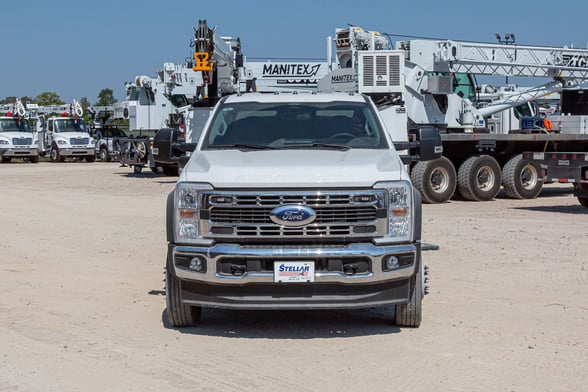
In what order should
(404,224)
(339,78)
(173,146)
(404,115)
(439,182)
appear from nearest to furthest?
(404,224) → (173,146) → (439,182) → (404,115) → (339,78)

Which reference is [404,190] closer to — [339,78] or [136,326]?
[136,326]

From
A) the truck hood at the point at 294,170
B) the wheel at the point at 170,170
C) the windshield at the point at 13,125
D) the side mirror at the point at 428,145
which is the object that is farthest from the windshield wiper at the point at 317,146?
the windshield at the point at 13,125

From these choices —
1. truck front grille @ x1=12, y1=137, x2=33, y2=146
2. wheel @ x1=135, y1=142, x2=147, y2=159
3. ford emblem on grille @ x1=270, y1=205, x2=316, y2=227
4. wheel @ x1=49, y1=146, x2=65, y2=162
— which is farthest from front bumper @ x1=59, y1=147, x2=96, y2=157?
ford emblem on grille @ x1=270, y1=205, x2=316, y2=227

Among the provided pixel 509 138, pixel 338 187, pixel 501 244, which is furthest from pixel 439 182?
pixel 338 187

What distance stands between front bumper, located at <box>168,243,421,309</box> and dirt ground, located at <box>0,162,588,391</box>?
1.15 ft

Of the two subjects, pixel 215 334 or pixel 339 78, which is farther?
pixel 339 78

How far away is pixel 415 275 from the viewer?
7.73 metres

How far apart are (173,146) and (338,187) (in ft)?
7.23

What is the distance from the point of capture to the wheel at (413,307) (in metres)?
7.83

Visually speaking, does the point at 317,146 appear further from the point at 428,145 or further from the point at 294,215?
the point at 294,215

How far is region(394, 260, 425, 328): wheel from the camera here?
25.7ft

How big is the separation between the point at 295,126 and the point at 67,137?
37.6m

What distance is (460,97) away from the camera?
1002 inches

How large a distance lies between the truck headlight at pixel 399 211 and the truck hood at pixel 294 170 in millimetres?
82
